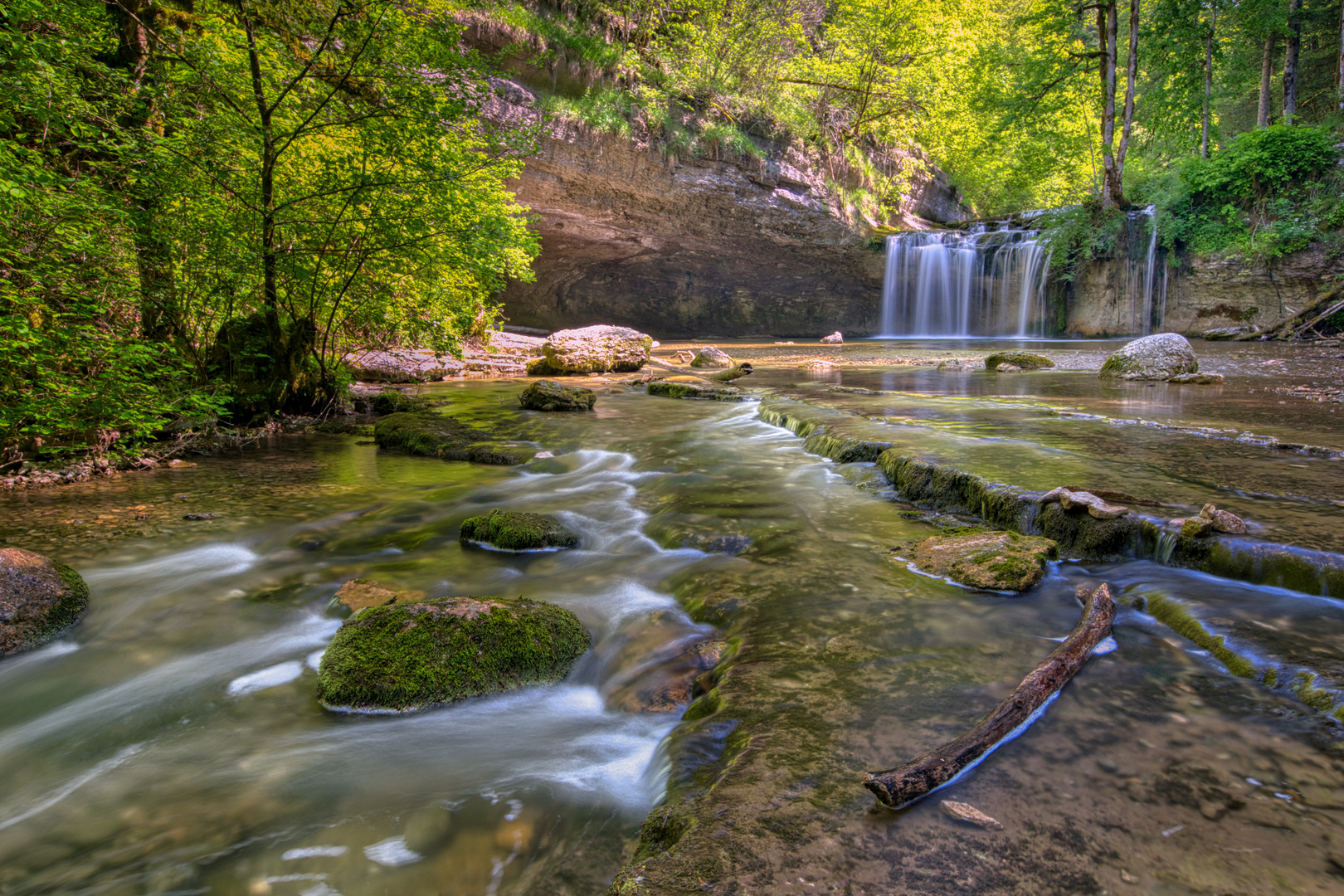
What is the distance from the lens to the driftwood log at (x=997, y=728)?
159 centimetres

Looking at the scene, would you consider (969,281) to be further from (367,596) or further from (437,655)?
(437,655)

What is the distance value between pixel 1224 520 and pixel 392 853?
3705mm

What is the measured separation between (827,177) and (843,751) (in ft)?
83.8

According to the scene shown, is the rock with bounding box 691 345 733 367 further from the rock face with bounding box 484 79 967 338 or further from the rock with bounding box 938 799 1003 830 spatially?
the rock with bounding box 938 799 1003 830

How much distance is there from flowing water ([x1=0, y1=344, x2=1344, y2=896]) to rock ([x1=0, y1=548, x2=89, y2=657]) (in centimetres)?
8

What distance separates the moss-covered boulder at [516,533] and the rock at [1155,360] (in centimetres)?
953

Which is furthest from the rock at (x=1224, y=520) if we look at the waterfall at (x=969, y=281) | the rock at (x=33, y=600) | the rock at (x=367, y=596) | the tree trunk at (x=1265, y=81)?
the tree trunk at (x=1265, y=81)

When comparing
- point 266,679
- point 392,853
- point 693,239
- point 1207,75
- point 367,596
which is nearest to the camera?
point 392,853

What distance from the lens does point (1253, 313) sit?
706 inches

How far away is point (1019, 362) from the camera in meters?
12.1

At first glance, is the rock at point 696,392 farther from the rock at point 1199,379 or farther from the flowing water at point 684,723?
the rock at point 1199,379

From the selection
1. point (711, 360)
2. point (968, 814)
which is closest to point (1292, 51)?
point (711, 360)

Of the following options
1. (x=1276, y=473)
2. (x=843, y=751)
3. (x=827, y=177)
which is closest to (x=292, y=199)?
(x=843, y=751)

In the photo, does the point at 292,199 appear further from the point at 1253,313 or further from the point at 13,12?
the point at 1253,313
